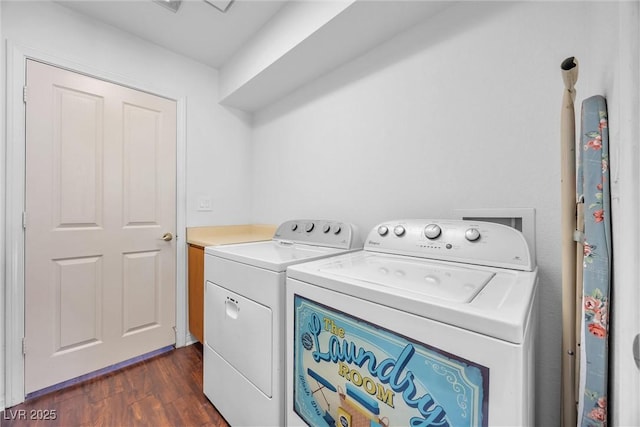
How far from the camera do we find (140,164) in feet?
6.47

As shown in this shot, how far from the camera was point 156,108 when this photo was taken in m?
2.04

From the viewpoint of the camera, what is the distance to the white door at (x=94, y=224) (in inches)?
62.6

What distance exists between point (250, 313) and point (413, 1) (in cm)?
166

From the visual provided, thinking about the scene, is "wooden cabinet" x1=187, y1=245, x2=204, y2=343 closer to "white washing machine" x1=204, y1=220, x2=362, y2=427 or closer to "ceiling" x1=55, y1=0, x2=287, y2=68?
"white washing machine" x1=204, y1=220, x2=362, y2=427

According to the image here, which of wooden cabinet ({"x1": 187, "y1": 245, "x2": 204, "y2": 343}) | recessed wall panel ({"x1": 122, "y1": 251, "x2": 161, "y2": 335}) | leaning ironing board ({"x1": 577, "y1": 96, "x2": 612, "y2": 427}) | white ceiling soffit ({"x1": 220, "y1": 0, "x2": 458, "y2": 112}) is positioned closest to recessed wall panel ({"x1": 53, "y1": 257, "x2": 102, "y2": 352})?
recessed wall panel ({"x1": 122, "y1": 251, "x2": 161, "y2": 335})

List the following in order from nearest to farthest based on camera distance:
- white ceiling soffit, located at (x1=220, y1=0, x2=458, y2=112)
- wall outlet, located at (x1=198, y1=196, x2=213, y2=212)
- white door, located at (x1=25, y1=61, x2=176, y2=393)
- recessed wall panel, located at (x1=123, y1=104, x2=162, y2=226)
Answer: white ceiling soffit, located at (x1=220, y1=0, x2=458, y2=112)
white door, located at (x1=25, y1=61, x2=176, y2=393)
recessed wall panel, located at (x1=123, y1=104, x2=162, y2=226)
wall outlet, located at (x1=198, y1=196, x2=213, y2=212)

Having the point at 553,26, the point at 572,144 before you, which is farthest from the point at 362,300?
the point at 553,26

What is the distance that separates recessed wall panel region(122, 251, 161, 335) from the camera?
6.30 feet

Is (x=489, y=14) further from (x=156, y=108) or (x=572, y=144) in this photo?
(x=156, y=108)

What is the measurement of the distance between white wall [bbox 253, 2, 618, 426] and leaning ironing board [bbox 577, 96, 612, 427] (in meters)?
0.10

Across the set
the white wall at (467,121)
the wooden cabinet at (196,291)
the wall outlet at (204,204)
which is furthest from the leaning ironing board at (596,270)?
the wall outlet at (204,204)

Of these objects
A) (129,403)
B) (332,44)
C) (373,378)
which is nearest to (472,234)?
(373,378)

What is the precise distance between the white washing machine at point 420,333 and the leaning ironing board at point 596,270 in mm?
115

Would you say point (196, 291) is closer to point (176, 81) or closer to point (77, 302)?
point (77, 302)
